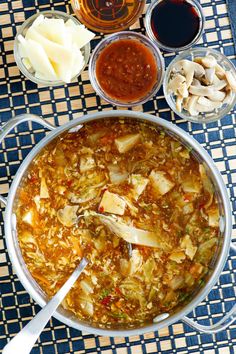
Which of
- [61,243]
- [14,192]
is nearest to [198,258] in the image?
[61,243]

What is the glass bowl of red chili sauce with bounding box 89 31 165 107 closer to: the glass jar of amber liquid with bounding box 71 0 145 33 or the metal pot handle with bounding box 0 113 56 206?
the glass jar of amber liquid with bounding box 71 0 145 33

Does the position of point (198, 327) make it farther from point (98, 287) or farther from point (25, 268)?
point (25, 268)

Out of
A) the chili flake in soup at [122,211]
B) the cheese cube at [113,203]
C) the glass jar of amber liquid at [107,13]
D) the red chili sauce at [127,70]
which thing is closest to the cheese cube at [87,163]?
the chili flake in soup at [122,211]

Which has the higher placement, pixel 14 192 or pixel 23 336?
pixel 14 192

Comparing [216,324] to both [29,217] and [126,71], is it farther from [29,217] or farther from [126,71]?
[126,71]

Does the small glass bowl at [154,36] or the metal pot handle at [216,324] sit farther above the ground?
the small glass bowl at [154,36]

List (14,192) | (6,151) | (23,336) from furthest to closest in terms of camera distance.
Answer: (6,151)
(14,192)
(23,336)

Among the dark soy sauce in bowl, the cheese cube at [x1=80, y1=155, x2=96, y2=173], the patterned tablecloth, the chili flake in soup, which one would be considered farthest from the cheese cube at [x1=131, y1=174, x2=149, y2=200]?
the dark soy sauce in bowl

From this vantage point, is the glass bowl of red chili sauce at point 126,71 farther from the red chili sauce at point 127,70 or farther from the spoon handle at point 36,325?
the spoon handle at point 36,325
